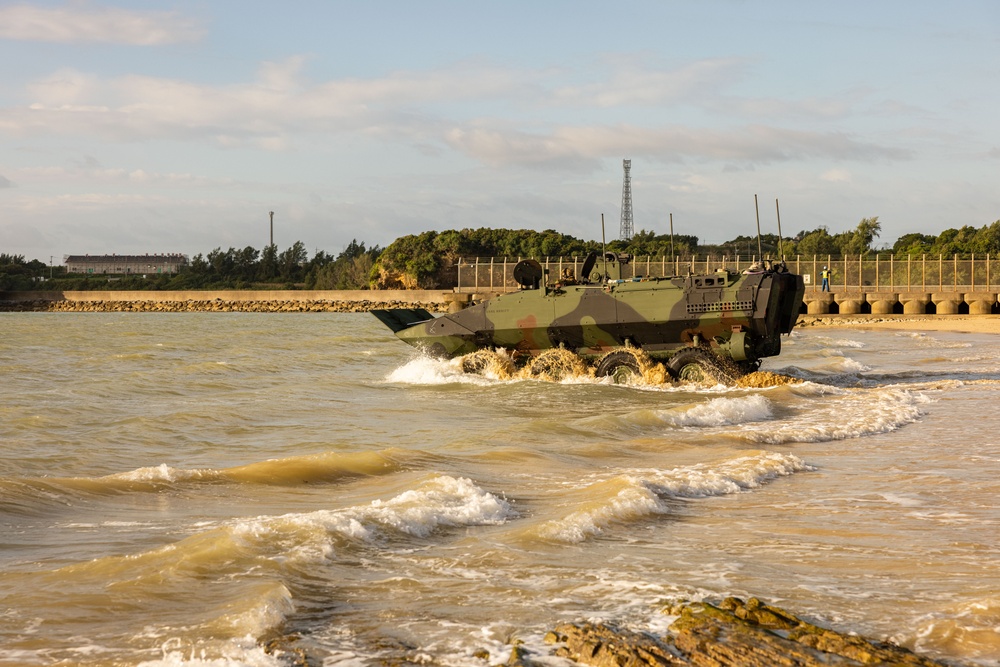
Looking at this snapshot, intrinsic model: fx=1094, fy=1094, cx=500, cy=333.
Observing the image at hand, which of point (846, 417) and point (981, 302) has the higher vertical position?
point (981, 302)

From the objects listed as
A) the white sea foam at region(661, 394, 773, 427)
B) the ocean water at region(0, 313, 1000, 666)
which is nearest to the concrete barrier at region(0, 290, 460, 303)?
the white sea foam at region(661, 394, 773, 427)

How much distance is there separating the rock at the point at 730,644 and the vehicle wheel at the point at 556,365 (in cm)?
1586

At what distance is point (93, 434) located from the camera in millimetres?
13164

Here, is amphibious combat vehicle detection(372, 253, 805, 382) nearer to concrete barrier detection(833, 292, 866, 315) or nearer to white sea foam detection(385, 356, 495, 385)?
white sea foam detection(385, 356, 495, 385)

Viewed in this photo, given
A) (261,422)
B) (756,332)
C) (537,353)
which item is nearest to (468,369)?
(537,353)

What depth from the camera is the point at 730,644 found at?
4.93 metres

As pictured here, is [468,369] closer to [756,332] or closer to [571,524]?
[756,332]

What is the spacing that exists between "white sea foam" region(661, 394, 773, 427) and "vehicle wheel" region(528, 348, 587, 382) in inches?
208

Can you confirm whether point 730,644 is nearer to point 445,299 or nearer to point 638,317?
point 638,317

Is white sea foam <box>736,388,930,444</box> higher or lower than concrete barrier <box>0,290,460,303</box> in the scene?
lower

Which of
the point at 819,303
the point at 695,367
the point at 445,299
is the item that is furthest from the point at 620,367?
the point at 445,299

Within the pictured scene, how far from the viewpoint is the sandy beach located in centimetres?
4147

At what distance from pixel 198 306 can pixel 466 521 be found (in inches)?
3289

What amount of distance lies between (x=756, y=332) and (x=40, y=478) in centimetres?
1299
